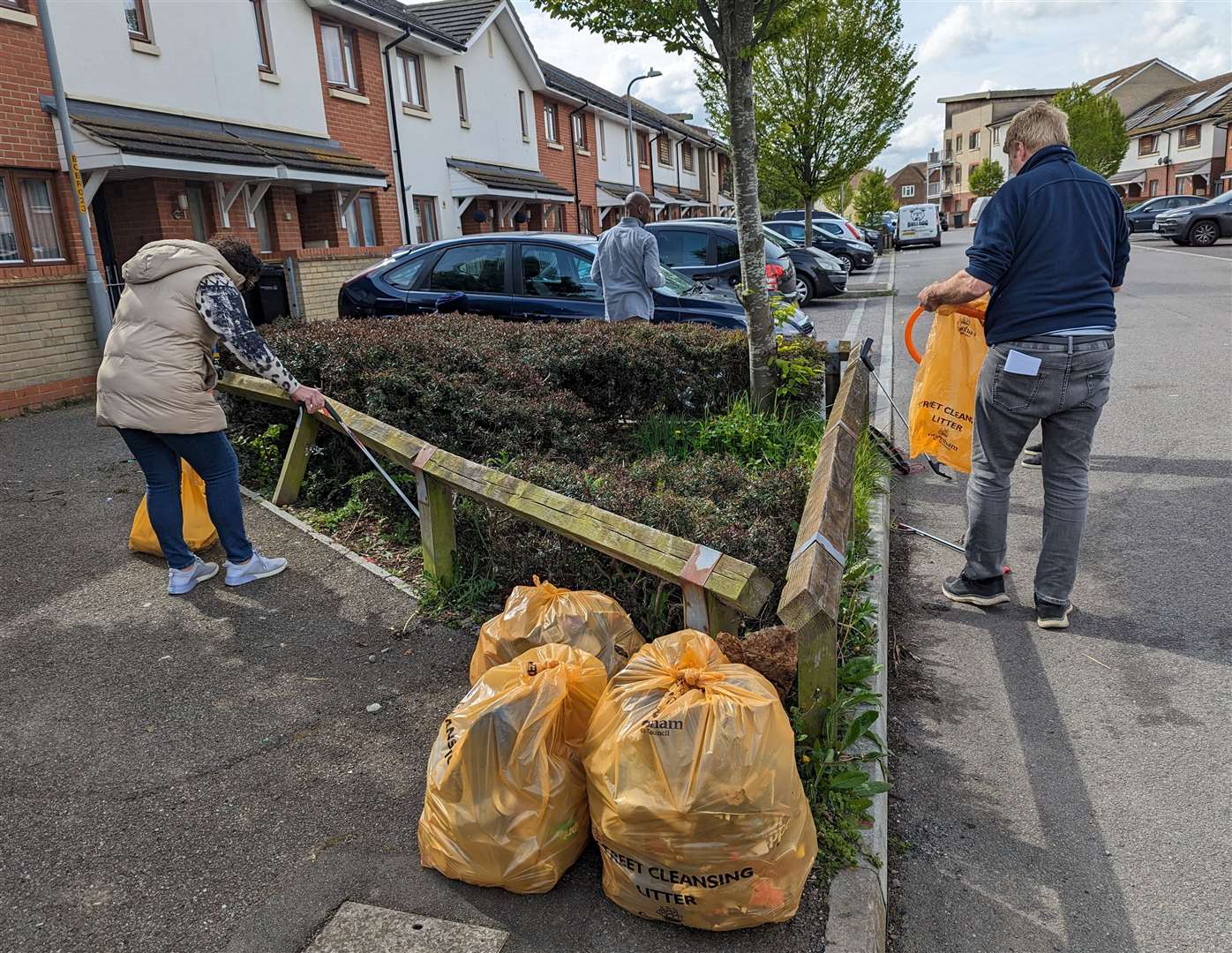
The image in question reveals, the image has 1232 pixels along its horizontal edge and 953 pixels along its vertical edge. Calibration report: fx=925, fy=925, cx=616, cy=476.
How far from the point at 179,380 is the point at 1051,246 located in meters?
3.87

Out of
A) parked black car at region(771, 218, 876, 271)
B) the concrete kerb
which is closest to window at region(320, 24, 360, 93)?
parked black car at region(771, 218, 876, 271)

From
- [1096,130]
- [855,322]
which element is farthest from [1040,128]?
[1096,130]

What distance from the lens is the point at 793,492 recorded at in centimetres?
431

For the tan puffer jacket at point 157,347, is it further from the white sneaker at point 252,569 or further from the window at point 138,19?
the window at point 138,19

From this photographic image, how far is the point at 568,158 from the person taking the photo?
2978cm

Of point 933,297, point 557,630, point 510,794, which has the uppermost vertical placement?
point 933,297

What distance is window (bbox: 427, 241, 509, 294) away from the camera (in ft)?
29.1

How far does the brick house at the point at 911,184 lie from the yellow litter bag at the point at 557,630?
13061cm

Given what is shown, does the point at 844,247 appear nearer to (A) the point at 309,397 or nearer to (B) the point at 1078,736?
(A) the point at 309,397

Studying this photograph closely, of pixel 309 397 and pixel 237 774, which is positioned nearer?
pixel 237 774

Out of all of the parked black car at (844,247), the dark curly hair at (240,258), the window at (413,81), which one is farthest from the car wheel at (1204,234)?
the dark curly hair at (240,258)

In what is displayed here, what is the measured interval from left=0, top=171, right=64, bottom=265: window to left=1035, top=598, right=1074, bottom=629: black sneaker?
35.8ft

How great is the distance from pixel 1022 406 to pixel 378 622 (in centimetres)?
302

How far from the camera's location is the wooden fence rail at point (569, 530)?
2.96 m
